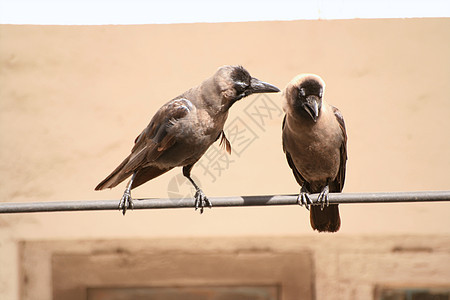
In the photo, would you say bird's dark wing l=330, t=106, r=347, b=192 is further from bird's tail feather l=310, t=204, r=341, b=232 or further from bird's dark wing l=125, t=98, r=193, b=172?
bird's dark wing l=125, t=98, r=193, b=172

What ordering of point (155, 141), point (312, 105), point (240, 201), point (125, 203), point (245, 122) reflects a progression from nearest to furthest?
point (240, 201), point (125, 203), point (312, 105), point (155, 141), point (245, 122)

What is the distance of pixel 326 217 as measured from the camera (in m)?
3.64

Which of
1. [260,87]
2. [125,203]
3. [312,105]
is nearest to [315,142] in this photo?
[312,105]

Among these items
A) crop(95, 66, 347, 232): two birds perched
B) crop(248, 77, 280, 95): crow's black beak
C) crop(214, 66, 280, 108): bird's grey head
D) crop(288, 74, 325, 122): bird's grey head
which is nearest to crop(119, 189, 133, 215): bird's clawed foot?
crop(95, 66, 347, 232): two birds perched

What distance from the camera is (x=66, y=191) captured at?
427 cm

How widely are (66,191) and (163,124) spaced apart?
1207mm

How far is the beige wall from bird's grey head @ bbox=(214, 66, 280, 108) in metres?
1.02

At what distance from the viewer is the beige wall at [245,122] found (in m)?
4.26

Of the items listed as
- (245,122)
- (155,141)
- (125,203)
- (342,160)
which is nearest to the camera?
(125,203)

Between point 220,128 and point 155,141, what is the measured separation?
290 millimetres

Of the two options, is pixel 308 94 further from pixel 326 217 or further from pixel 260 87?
pixel 326 217

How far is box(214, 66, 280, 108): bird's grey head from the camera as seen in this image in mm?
3230

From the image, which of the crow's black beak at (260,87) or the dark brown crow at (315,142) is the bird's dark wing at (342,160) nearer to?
the dark brown crow at (315,142)

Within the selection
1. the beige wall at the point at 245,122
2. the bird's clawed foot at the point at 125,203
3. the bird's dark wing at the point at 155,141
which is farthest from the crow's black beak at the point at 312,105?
the beige wall at the point at 245,122
